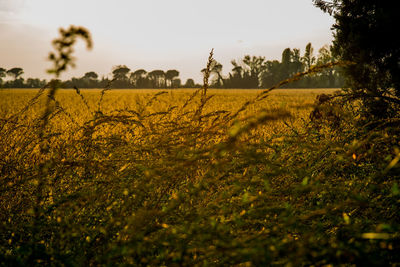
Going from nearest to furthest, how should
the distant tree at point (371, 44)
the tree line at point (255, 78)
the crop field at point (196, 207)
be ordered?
the crop field at point (196, 207) → the distant tree at point (371, 44) → the tree line at point (255, 78)

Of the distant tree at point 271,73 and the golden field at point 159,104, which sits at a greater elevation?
the distant tree at point 271,73

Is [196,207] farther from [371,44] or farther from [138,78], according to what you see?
[138,78]

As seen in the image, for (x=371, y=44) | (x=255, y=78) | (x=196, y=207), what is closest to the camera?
(x=196, y=207)

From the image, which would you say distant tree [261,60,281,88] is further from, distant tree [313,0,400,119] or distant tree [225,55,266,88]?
distant tree [313,0,400,119]

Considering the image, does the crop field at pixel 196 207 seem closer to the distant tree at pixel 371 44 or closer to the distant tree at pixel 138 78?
the distant tree at pixel 371 44

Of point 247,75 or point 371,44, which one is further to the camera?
point 247,75

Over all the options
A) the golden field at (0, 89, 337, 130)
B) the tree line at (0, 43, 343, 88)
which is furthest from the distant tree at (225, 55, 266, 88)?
the golden field at (0, 89, 337, 130)

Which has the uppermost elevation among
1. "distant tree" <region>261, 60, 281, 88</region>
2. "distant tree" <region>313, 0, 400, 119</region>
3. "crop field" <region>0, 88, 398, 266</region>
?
"distant tree" <region>261, 60, 281, 88</region>

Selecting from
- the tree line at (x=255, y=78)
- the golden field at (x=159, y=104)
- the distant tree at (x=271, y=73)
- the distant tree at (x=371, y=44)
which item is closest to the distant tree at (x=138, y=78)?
the tree line at (x=255, y=78)

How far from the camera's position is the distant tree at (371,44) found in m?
3.65

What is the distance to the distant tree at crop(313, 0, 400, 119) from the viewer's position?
12.0ft

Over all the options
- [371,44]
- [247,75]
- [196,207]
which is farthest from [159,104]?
[247,75]

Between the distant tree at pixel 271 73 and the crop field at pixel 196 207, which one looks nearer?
the crop field at pixel 196 207

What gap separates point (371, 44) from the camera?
397cm
